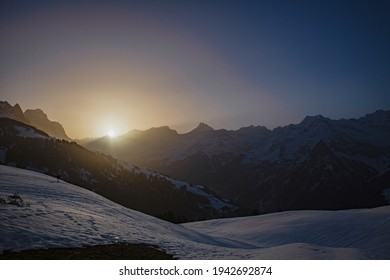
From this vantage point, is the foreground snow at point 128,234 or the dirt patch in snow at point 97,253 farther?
the foreground snow at point 128,234

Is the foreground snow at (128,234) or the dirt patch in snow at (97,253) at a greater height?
the foreground snow at (128,234)

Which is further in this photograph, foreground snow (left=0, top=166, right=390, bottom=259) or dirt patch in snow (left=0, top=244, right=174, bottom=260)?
foreground snow (left=0, top=166, right=390, bottom=259)

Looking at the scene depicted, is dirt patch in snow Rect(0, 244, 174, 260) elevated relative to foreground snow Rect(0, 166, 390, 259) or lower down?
lower down

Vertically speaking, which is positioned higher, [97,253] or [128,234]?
[128,234]

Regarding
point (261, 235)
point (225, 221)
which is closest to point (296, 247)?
point (261, 235)

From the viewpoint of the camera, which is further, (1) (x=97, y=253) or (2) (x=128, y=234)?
(2) (x=128, y=234)
